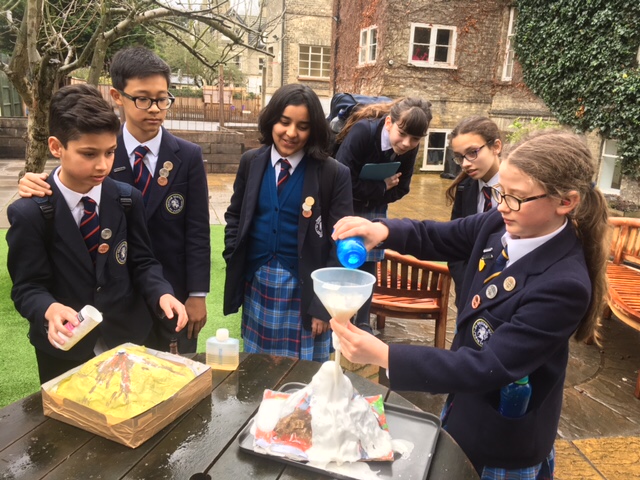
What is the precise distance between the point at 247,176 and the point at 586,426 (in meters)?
2.67

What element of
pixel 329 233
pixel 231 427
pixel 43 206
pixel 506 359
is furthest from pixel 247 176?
pixel 506 359

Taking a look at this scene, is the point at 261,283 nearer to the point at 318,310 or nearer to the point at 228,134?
the point at 318,310

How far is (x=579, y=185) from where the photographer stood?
1.64 m

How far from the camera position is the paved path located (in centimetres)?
294

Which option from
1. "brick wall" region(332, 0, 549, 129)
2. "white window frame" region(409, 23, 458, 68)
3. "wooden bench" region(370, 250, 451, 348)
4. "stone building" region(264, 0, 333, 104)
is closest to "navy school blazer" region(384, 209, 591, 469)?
"wooden bench" region(370, 250, 451, 348)

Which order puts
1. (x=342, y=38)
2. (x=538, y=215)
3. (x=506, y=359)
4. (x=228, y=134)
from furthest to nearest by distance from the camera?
(x=342, y=38) < (x=228, y=134) < (x=538, y=215) < (x=506, y=359)

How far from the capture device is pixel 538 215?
165 centimetres

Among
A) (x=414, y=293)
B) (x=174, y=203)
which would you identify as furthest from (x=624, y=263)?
(x=174, y=203)

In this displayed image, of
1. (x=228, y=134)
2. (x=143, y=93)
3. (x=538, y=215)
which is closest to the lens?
(x=538, y=215)

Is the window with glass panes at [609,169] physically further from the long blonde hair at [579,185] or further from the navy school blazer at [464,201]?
the long blonde hair at [579,185]

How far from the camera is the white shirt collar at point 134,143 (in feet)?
8.65

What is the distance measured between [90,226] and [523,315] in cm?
170

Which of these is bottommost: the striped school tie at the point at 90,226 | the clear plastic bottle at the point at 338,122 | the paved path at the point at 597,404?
the paved path at the point at 597,404

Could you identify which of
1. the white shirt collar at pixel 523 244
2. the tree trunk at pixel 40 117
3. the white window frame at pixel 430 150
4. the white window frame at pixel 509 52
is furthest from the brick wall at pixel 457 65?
the white shirt collar at pixel 523 244
